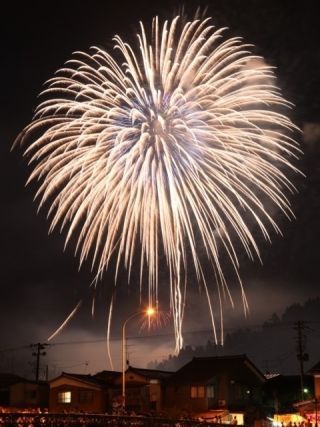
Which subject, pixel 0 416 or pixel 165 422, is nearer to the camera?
pixel 0 416

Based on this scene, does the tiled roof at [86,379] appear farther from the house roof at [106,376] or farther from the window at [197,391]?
the window at [197,391]

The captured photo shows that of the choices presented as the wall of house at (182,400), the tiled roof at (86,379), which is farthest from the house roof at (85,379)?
the wall of house at (182,400)

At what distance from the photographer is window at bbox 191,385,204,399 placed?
68.2 metres

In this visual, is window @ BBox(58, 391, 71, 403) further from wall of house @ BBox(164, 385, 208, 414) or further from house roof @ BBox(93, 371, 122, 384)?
wall of house @ BBox(164, 385, 208, 414)

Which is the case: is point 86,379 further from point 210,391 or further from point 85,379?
point 210,391

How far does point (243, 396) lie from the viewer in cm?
7181

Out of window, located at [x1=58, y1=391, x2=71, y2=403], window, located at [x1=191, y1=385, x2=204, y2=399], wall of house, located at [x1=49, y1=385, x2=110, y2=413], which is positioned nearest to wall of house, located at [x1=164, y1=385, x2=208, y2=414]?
window, located at [x1=191, y1=385, x2=204, y2=399]

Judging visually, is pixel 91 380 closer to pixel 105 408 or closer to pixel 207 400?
pixel 105 408

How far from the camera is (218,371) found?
7012 cm

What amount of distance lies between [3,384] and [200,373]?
22.4m

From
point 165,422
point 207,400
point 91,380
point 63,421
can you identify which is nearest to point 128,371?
point 91,380

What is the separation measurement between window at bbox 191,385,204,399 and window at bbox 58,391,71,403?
13288 millimetres

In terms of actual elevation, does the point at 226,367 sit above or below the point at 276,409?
above

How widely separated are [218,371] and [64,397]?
16725mm
